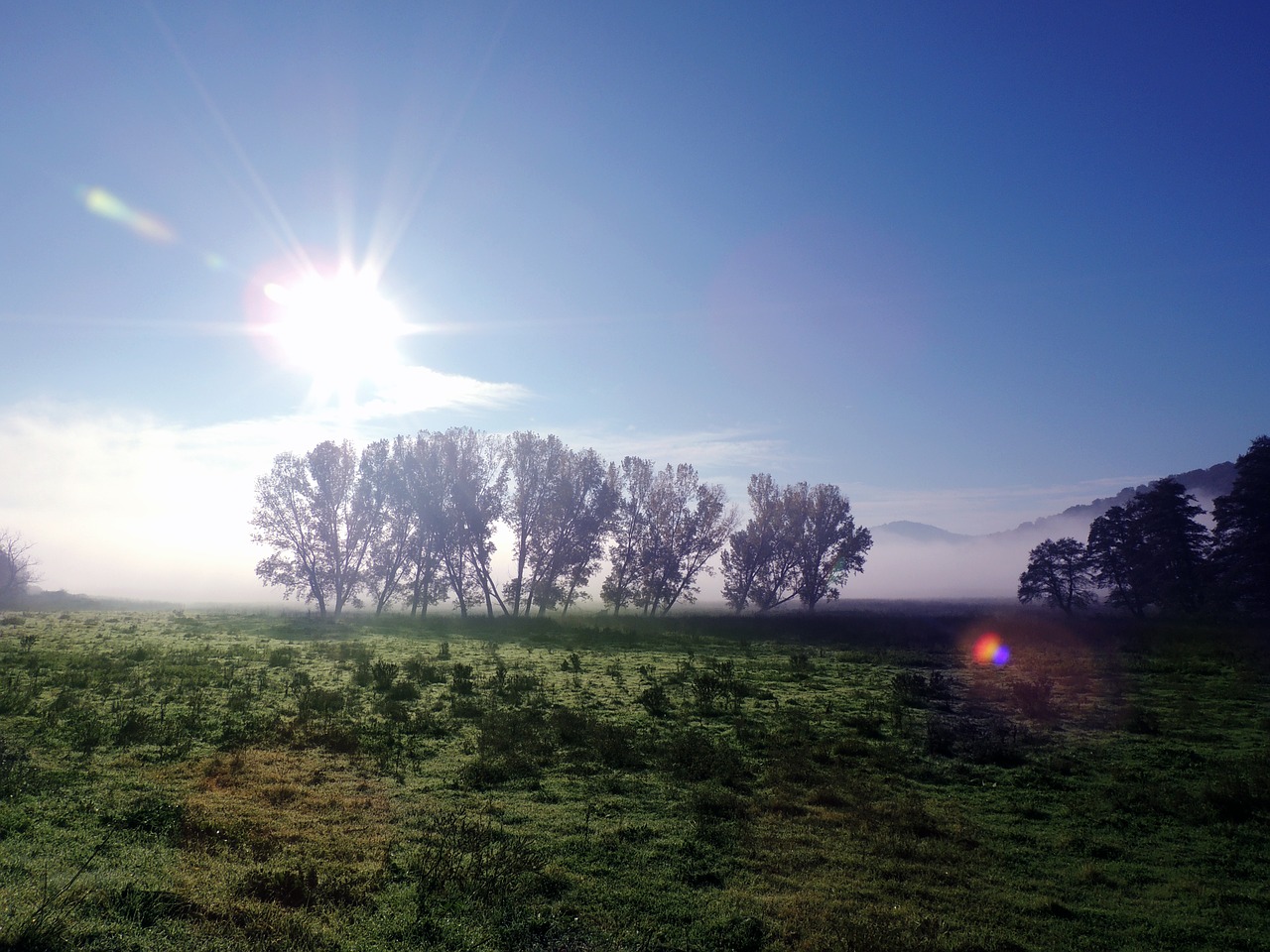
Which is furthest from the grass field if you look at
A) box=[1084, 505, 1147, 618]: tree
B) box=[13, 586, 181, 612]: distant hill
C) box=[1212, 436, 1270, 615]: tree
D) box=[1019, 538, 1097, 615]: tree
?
box=[13, 586, 181, 612]: distant hill

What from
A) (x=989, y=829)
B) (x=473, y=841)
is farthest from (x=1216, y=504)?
(x=473, y=841)

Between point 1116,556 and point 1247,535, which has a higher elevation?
point 1247,535

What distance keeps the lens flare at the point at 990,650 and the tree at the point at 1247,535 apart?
23685 mm

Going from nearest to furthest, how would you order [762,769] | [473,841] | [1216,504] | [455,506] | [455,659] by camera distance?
[473,841], [762,769], [455,659], [1216,504], [455,506]

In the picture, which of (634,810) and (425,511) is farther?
(425,511)

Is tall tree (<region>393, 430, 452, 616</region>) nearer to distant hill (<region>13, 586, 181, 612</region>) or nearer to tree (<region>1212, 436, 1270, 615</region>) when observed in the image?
distant hill (<region>13, 586, 181, 612</region>)

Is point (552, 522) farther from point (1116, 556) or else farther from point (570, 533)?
point (1116, 556)

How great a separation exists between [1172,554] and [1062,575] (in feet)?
42.4

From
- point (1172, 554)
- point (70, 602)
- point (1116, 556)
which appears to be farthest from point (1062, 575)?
point (70, 602)

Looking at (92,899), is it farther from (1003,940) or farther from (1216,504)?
(1216,504)

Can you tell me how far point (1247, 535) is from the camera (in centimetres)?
4303

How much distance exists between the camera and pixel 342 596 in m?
57.2

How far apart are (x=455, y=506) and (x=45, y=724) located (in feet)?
137

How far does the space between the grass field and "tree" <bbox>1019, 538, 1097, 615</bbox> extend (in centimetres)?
4225
